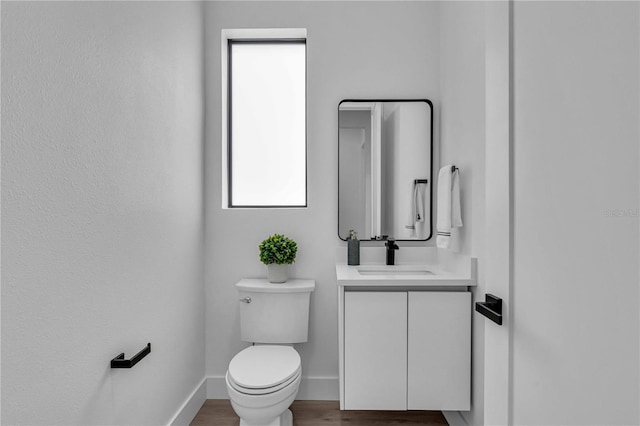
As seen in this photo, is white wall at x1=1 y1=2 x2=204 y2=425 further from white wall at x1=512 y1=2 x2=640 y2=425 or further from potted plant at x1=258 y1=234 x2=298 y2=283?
white wall at x1=512 y1=2 x2=640 y2=425

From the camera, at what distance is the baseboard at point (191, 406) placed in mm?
1819

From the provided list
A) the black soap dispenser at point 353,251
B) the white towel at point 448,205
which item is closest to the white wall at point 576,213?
the white towel at point 448,205

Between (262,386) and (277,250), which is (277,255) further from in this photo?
(262,386)

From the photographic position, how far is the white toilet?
1577mm

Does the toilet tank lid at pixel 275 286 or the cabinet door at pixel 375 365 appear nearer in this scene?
the cabinet door at pixel 375 365

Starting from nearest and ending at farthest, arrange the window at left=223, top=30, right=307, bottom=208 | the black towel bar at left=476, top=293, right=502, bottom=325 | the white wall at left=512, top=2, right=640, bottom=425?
the white wall at left=512, top=2, right=640, bottom=425, the black towel bar at left=476, top=293, right=502, bottom=325, the window at left=223, top=30, right=307, bottom=208

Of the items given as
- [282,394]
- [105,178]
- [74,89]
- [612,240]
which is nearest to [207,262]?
[282,394]

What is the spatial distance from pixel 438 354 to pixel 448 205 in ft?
2.40

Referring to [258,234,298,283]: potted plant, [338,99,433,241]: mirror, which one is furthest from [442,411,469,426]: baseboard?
[258,234,298,283]: potted plant

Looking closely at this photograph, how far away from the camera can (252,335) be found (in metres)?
2.09

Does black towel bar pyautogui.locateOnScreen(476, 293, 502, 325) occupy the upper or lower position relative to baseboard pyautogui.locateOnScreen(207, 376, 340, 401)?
upper

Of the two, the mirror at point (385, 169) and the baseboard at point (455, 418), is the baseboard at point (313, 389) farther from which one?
the mirror at point (385, 169)

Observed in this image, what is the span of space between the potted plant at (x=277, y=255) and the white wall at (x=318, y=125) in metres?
0.13

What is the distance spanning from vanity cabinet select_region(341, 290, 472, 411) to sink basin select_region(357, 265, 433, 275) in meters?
0.38
